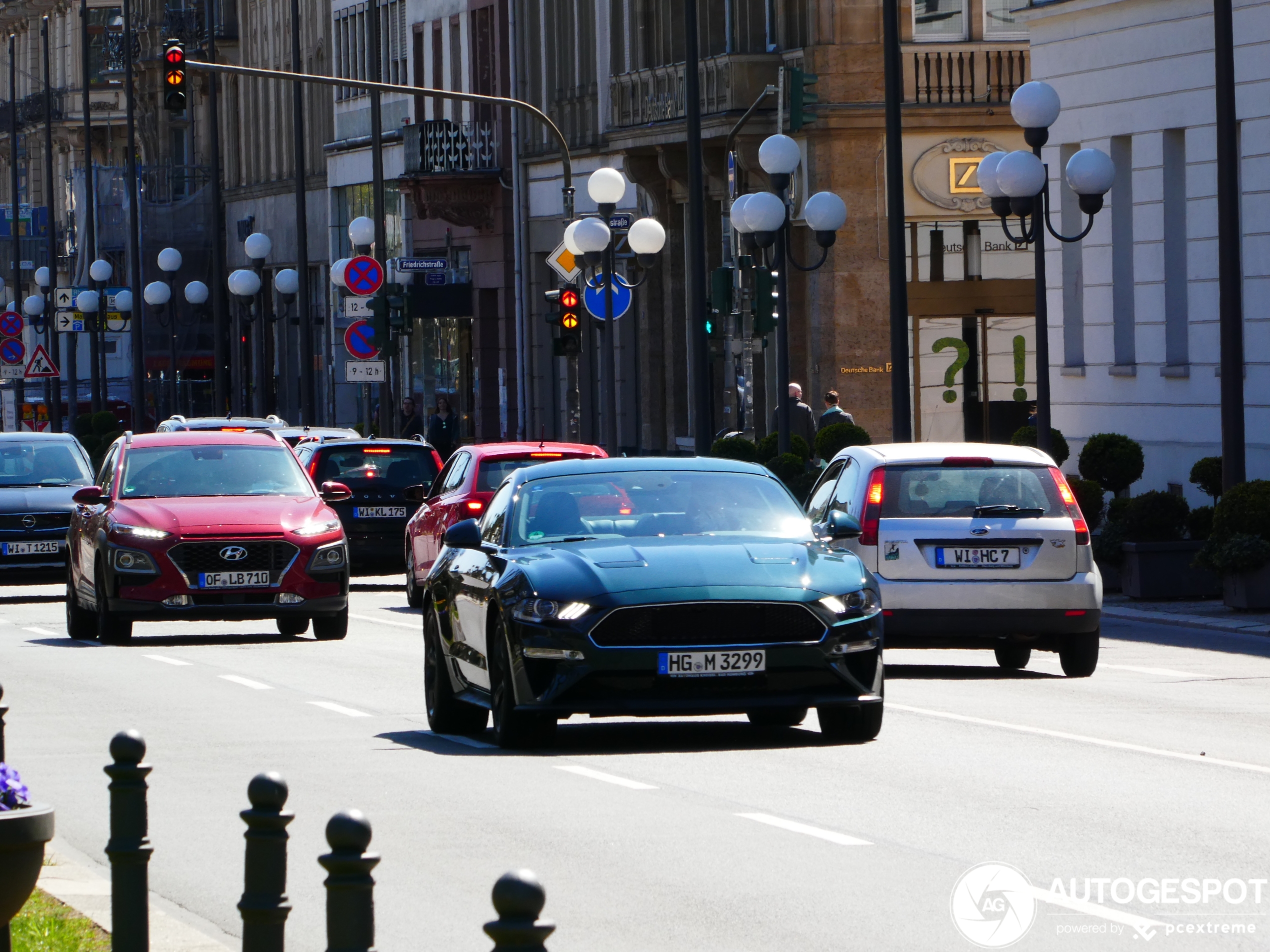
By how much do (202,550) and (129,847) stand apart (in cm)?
1493

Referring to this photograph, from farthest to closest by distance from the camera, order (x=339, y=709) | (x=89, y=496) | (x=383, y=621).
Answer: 1. (x=383, y=621)
2. (x=89, y=496)
3. (x=339, y=709)

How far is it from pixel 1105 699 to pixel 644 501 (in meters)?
3.71

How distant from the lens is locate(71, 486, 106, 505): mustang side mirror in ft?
75.2

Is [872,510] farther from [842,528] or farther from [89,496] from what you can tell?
[89,496]

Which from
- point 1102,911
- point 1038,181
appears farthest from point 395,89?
point 1102,911

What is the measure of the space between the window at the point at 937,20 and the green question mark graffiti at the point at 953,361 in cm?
463

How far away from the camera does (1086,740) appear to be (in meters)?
14.3

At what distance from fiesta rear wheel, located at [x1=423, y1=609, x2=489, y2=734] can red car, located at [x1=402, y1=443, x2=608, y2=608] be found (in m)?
10.2

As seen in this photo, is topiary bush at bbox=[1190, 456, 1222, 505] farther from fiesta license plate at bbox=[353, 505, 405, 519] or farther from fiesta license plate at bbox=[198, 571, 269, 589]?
fiesta license plate at bbox=[353, 505, 405, 519]

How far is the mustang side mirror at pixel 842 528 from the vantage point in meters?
15.4

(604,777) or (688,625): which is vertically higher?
(688,625)

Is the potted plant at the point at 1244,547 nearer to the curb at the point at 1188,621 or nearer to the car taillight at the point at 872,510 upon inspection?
the curb at the point at 1188,621

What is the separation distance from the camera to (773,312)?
109ft

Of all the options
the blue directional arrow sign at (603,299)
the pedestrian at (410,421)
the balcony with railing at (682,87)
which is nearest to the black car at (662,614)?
the blue directional arrow sign at (603,299)
